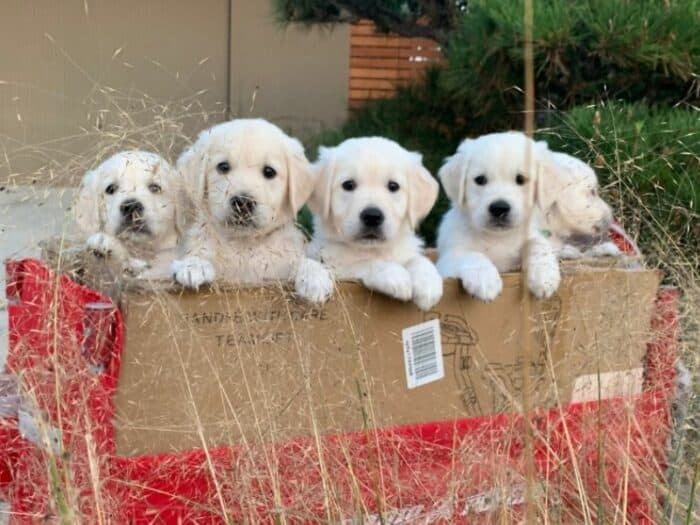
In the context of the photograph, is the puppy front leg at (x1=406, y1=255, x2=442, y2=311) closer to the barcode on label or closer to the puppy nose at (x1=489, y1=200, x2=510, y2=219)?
the barcode on label

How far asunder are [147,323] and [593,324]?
115cm

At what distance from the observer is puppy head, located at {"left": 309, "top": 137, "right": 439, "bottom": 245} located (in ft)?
10.3

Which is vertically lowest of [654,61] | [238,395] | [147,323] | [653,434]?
[653,434]

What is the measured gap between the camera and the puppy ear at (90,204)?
2486mm

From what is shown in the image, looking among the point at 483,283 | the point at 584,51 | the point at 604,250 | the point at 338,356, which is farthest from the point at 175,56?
the point at 338,356

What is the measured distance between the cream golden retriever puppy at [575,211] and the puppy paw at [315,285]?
42.4 inches

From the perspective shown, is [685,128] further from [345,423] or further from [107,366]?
[107,366]

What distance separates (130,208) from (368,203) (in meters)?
0.75

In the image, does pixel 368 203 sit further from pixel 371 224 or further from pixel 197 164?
pixel 197 164

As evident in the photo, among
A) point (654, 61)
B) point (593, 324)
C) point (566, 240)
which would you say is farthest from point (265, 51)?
point (593, 324)

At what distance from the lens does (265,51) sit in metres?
10.3

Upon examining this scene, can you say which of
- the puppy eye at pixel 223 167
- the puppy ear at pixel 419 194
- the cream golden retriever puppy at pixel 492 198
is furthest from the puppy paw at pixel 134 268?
the puppy ear at pixel 419 194

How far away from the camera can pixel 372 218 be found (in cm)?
311

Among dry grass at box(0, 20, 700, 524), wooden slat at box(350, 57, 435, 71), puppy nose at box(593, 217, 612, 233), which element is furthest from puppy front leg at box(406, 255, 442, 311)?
wooden slat at box(350, 57, 435, 71)
